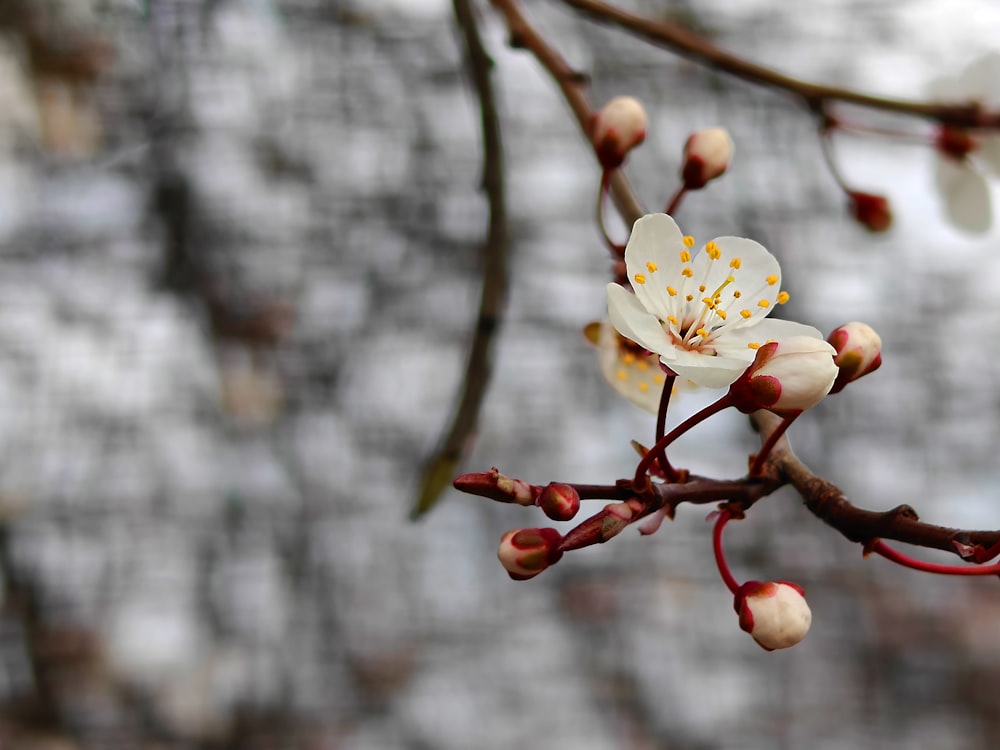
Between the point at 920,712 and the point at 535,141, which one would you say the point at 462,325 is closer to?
the point at 535,141

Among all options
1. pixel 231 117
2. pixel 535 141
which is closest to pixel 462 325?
pixel 535 141

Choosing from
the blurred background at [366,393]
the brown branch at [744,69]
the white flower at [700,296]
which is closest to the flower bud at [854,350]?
the white flower at [700,296]

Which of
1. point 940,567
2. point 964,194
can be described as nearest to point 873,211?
point 964,194

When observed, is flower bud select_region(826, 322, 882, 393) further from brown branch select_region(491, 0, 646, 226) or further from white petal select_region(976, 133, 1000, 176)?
white petal select_region(976, 133, 1000, 176)

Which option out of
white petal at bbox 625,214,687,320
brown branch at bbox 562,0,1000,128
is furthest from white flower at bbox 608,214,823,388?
brown branch at bbox 562,0,1000,128

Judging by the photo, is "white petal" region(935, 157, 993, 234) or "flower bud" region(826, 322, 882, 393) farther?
"white petal" region(935, 157, 993, 234)

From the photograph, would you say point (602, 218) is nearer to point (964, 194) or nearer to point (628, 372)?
point (628, 372)

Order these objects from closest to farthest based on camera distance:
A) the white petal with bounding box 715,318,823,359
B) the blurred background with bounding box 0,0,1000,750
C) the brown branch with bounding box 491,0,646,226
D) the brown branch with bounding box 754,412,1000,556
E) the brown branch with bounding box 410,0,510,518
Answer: the brown branch with bounding box 754,412,1000,556, the white petal with bounding box 715,318,823,359, the brown branch with bounding box 491,0,646,226, the brown branch with bounding box 410,0,510,518, the blurred background with bounding box 0,0,1000,750
